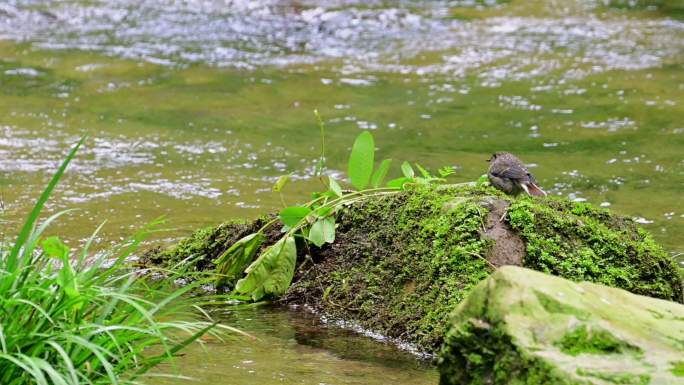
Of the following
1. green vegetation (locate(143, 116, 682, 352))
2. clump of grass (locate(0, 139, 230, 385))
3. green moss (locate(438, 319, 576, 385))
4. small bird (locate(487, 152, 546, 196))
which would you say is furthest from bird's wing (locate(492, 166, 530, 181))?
clump of grass (locate(0, 139, 230, 385))

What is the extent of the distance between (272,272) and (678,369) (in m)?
2.67

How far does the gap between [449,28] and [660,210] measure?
300 inches

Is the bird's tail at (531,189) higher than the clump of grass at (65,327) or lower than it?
lower

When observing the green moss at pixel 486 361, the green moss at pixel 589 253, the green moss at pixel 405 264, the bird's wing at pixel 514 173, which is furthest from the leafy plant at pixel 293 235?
the green moss at pixel 486 361

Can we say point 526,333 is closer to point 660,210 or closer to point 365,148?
point 365,148

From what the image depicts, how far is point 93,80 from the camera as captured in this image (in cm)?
1216

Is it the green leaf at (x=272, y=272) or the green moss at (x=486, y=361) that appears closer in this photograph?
the green moss at (x=486, y=361)

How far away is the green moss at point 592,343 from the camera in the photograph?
299 centimetres

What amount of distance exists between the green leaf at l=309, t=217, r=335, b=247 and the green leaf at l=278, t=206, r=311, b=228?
3.3 inches

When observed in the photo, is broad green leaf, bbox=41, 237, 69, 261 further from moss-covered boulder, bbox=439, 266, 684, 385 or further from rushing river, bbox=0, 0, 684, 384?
moss-covered boulder, bbox=439, 266, 684, 385

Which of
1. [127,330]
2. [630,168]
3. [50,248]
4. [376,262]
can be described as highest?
[50,248]

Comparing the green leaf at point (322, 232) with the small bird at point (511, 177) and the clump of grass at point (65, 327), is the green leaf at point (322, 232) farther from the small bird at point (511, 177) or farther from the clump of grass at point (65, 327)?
the clump of grass at point (65, 327)

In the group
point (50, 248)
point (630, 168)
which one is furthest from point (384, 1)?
point (50, 248)

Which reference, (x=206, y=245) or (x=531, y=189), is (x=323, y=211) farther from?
(x=531, y=189)
